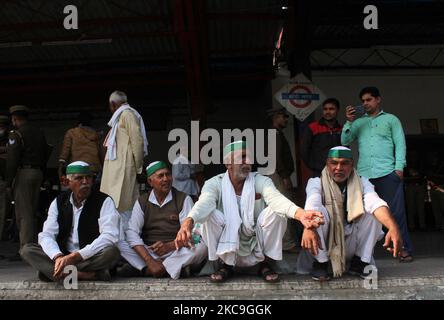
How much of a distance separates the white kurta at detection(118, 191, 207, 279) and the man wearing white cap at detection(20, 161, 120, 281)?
205 mm

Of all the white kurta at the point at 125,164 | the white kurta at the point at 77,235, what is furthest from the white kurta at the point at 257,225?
the white kurta at the point at 125,164

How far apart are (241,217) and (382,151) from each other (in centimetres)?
163

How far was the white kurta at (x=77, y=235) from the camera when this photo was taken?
3.33m

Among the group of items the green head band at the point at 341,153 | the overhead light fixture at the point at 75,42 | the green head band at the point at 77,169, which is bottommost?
the green head band at the point at 77,169

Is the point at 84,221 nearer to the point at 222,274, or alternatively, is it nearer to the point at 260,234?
the point at 222,274

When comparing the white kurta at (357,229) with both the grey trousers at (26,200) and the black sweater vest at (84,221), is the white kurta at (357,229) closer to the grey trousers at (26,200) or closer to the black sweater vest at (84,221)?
the black sweater vest at (84,221)

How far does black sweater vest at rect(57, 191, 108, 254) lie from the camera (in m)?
3.47

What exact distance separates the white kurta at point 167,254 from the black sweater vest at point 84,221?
0.30 meters

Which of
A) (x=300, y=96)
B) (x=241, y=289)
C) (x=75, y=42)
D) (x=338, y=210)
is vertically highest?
(x=75, y=42)

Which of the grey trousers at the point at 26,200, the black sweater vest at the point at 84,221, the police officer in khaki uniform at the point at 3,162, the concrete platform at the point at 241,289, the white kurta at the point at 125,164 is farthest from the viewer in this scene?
the police officer in khaki uniform at the point at 3,162

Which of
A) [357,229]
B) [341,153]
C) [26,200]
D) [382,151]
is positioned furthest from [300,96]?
[26,200]

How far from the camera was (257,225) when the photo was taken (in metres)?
3.37
